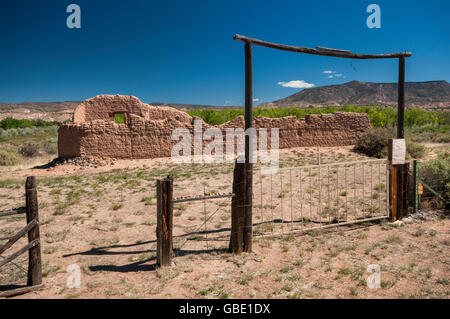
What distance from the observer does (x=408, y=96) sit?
3086 inches

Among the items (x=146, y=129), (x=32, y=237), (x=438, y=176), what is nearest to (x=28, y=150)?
(x=146, y=129)

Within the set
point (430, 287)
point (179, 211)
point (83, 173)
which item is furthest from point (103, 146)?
point (430, 287)

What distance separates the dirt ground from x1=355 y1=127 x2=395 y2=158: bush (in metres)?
→ 7.99

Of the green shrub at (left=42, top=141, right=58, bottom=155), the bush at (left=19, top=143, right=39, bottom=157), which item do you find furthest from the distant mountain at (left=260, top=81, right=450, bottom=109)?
the bush at (left=19, top=143, right=39, bottom=157)

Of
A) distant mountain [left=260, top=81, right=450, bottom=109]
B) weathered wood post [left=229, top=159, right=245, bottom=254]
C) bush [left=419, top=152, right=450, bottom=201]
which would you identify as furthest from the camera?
distant mountain [left=260, top=81, right=450, bottom=109]

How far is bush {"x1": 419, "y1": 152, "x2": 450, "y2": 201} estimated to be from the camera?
22.8 feet

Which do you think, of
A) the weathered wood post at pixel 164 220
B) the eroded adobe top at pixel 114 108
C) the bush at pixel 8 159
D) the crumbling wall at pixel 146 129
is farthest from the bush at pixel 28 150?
the weathered wood post at pixel 164 220

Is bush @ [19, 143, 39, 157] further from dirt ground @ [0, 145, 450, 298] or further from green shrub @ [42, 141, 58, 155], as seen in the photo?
dirt ground @ [0, 145, 450, 298]

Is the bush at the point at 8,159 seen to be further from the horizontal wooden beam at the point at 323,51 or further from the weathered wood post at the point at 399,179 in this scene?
the weathered wood post at the point at 399,179

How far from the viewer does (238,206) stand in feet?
15.8

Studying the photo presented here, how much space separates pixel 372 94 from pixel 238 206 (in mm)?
83549

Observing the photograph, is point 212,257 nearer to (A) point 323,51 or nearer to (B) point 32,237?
(B) point 32,237

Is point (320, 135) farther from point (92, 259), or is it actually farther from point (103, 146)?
point (92, 259)
